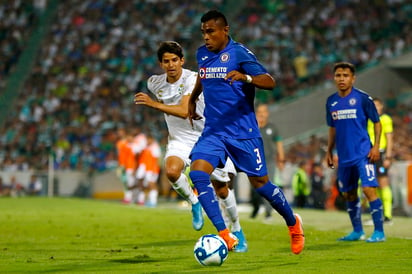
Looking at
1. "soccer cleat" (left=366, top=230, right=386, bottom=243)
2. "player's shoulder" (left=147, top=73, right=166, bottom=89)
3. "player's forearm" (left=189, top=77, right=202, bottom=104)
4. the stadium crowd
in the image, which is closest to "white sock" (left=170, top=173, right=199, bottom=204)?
"player's shoulder" (left=147, top=73, right=166, bottom=89)

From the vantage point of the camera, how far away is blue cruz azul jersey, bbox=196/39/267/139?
9.45 m

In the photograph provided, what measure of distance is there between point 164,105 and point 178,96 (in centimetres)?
185

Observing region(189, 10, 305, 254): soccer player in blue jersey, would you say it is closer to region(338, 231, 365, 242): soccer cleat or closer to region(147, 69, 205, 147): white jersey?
region(147, 69, 205, 147): white jersey

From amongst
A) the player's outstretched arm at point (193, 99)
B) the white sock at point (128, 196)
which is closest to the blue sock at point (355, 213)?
the player's outstretched arm at point (193, 99)

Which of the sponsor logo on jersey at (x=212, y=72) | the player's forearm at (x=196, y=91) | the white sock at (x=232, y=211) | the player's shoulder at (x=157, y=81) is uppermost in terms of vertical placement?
the player's shoulder at (x=157, y=81)

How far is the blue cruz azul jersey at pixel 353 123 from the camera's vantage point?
483 inches

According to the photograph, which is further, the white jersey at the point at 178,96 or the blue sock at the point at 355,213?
the blue sock at the point at 355,213

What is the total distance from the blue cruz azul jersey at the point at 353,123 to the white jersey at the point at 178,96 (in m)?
1.82

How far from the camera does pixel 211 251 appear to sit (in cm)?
858

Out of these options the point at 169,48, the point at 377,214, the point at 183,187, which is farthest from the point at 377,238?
the point at 169,48

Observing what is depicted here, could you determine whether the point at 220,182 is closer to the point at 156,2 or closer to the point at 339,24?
the point at 339,24

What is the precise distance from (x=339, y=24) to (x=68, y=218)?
60.2 feet

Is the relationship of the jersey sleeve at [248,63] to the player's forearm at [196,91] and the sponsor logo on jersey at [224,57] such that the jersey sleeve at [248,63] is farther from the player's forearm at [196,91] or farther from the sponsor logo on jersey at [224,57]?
the player's forearm at [196,91]

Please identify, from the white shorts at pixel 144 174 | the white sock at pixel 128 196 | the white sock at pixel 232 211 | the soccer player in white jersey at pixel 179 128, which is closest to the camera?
the white sock at pixel 232 211
